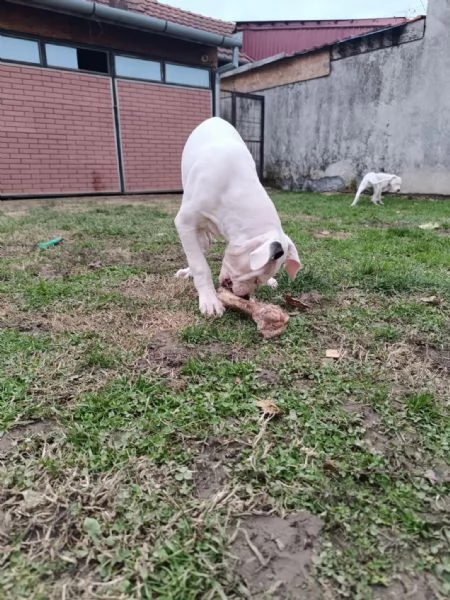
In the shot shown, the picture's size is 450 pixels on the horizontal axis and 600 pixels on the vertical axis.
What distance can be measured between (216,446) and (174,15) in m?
12.0

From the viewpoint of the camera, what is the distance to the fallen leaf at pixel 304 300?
9.80ft

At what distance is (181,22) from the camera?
1092 cm

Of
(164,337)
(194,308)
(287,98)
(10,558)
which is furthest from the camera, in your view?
(287,98)

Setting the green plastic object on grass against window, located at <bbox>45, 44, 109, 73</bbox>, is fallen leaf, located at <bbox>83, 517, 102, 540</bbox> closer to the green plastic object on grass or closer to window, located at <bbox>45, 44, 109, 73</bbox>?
the green plastic object on grass

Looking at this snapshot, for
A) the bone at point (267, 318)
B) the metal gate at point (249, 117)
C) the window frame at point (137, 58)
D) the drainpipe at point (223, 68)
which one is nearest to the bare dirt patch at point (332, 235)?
the bone at point (267, 318)

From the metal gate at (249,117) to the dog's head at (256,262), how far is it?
1252 cm

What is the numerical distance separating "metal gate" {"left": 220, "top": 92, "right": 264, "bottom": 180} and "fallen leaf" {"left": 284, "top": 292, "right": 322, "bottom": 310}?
39.9 feet

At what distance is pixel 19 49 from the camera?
9.22 metres

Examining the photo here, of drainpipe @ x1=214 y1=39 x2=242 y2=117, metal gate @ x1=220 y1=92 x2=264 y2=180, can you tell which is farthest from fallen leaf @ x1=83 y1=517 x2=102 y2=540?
metal gate @ x1=220 y1=92 x2=264 y2=180

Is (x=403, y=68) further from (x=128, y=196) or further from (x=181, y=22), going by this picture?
(x=128, y=196)

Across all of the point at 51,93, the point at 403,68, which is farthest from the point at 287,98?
the point at 51,93

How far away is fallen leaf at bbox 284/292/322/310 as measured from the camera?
2.99 metres

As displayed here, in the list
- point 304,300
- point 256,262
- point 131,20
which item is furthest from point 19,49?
point 256,262

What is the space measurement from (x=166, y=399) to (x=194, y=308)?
119 cm
